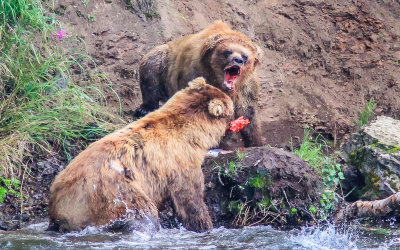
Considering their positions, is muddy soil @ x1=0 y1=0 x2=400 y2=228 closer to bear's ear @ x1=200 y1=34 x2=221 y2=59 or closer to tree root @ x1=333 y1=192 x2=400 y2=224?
bear's ear @ x1=200 y1=34 x2=221 y2=59

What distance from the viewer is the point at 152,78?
29.2 ft

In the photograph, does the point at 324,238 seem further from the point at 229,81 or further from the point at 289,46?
the point at 289,46

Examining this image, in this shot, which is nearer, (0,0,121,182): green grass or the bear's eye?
Result: (0,0,121,182): green grass

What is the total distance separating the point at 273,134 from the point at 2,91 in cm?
422

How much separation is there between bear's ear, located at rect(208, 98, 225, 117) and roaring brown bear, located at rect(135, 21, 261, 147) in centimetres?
179

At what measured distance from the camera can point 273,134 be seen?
10.0m

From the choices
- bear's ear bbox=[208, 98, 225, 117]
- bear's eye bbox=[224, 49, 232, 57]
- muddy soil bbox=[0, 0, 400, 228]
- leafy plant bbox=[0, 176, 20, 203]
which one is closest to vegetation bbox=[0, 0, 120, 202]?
leafy plant bbox=[0, 176, 20, 203]

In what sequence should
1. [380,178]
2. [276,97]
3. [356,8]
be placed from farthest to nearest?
1. [356,8]
2. [276,97]
3. [380,178]

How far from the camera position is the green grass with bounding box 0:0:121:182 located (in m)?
7.37

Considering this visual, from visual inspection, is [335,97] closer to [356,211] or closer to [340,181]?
[340,181]

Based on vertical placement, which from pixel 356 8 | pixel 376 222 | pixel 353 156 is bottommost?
pixel 376 222

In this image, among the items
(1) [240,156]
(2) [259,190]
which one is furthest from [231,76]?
(2) [259,190]

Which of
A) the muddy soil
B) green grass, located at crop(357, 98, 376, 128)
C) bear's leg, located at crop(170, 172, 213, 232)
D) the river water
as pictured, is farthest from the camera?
green grass, located at crop(357, 98, 376, 128)

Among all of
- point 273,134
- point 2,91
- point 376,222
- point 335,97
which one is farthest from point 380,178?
point 2,91
